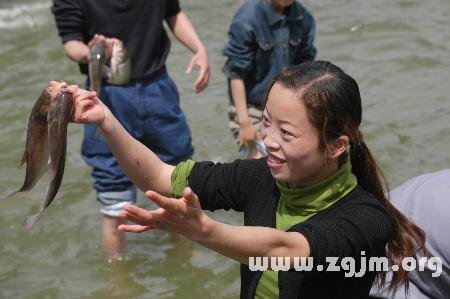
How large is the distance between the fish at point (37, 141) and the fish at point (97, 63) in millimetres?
1058

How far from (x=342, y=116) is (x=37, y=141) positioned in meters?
1.23

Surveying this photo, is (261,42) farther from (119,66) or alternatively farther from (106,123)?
(106,123)

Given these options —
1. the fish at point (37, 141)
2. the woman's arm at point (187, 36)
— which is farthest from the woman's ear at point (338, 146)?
the woman's arm at point (187, 36)

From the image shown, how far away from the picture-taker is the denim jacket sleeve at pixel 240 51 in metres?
5.04

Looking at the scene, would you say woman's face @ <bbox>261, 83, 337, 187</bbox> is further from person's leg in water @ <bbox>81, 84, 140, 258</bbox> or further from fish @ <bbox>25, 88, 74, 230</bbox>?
person's leg in water @ <bbox>81, 84, 140, 258</bbox>

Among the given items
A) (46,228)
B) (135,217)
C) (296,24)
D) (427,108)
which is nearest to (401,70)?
(427,108)

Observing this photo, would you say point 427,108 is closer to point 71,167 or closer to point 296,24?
point 296,24

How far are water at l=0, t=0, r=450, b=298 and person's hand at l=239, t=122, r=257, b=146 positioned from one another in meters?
0.55

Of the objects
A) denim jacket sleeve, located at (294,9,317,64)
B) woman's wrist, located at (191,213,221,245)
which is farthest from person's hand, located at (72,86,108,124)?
denim jacket sleeve, located at (294,9,317,64)

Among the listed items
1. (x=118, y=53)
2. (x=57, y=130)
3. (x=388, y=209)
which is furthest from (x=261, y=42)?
(x=388, y=209)

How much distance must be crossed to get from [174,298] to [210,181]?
6.25 ft

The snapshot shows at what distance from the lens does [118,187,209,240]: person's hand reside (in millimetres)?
2180

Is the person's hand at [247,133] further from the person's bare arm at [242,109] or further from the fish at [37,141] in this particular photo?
the fish at [37,141]

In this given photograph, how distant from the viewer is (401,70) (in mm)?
7918
